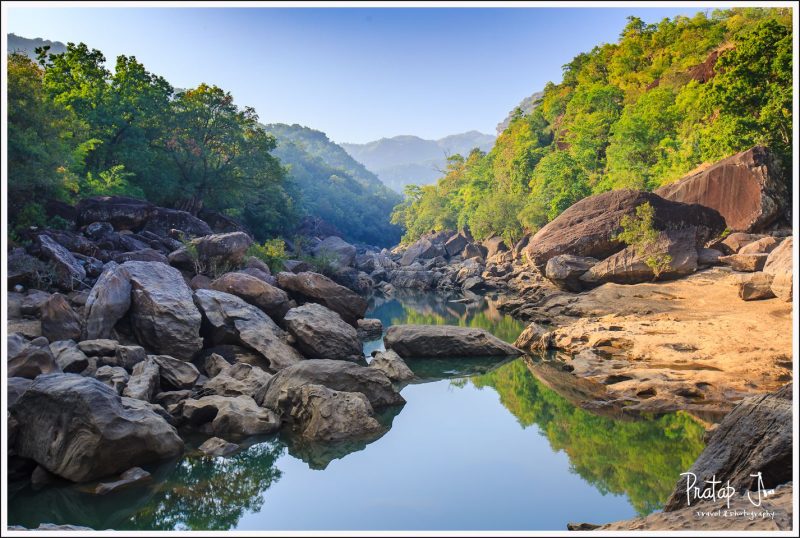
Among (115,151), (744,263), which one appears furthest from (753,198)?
(115,151)

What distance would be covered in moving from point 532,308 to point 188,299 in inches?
625

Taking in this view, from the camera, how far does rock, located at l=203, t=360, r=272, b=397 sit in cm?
1064

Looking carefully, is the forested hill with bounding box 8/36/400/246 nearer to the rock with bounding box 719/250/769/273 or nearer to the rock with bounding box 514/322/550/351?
the rock with bounding box 514/322/550/351

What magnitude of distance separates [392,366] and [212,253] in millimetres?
8875

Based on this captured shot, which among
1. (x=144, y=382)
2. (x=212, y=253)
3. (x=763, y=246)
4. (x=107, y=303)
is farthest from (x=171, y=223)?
(x=763, y=246)

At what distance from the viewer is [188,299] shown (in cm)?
1336

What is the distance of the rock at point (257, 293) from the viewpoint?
15.6 m

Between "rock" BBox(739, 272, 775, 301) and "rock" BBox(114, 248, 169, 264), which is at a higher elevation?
"rock" BBox(114, 248, 169, 264)

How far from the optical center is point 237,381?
11000 millimetres

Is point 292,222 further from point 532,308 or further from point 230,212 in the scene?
point 532,308

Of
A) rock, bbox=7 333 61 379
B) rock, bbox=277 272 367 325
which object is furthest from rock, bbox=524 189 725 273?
rock, bbox=7 333 61 379

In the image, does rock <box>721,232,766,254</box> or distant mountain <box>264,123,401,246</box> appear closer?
rock <box>721,232,766,254</box>

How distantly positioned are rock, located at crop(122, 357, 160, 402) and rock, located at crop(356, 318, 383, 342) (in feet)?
29.7

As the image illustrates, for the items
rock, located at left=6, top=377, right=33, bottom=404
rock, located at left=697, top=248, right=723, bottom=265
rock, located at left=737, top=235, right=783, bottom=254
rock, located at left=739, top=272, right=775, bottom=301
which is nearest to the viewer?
rock, located at left=6, top=377, right=33, bottom=404
